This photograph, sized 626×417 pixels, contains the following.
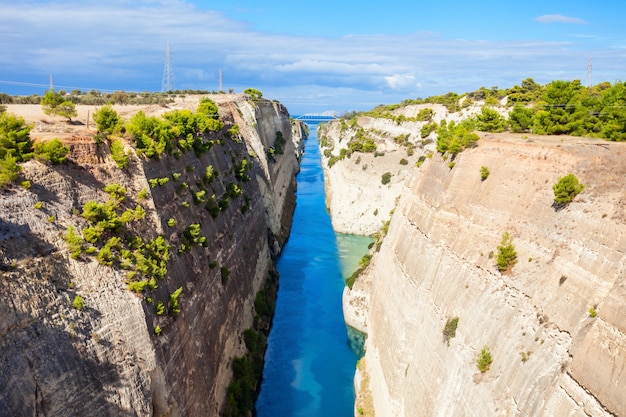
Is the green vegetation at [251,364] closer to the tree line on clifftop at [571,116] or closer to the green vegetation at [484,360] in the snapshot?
the green vegetation at [484,360]

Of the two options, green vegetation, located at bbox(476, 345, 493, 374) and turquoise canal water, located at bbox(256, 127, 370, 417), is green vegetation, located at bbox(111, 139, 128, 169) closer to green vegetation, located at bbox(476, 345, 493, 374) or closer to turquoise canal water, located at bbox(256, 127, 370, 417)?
green vegetation, located at bbox(476, 345, 493, 374)

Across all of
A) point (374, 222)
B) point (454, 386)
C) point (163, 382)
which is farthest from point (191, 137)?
point (374, 222)

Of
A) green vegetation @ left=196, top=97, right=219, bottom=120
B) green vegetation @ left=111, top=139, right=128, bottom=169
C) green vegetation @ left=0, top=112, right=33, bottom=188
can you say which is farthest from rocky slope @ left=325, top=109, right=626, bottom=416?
green vegetation @ left=196, top=97, right=219, bottom=120

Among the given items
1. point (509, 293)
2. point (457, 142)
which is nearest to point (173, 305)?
point (509, 293)

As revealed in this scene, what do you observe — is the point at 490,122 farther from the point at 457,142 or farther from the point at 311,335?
the point at 311,335

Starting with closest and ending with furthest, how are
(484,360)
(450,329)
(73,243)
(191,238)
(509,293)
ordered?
(73,243) → (484,360) → (509,293) → (450,329) → (191,238)

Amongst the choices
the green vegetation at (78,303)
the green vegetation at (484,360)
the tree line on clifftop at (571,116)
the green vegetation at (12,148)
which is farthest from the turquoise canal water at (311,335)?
the green vegetation at (12,148)
